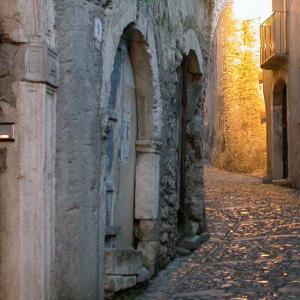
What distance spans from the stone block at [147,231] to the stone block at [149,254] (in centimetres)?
5

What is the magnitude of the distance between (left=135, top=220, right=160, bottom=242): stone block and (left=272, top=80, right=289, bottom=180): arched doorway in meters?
12.0

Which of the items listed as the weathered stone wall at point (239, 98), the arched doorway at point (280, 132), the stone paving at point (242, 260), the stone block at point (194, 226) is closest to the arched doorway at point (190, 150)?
the stone block at point (194, 226)

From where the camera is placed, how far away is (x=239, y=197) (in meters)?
13.1

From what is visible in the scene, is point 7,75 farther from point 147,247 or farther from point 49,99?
point 147,247

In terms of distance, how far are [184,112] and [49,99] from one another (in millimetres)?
4597

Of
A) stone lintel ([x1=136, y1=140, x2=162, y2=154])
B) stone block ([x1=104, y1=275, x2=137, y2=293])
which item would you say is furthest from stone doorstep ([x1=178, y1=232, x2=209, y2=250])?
stone block ([x1=104, y1=275, x2=137, y2=293])

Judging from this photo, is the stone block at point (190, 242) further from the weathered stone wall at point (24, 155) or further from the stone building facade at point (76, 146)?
the weathered stone wall at point (24, 155)

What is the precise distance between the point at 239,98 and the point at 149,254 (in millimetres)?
17199

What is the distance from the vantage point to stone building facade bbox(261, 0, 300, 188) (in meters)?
15.9

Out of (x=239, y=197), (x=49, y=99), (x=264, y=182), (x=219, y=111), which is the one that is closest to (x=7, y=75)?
(x=49, y=99)

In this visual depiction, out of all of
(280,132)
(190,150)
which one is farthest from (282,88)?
(190,150)

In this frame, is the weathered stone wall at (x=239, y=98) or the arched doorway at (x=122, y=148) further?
the weathered stone wall at (x=239, y=98)

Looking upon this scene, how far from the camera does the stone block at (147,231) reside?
20.4 feet

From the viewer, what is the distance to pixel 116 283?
481 centimetres
